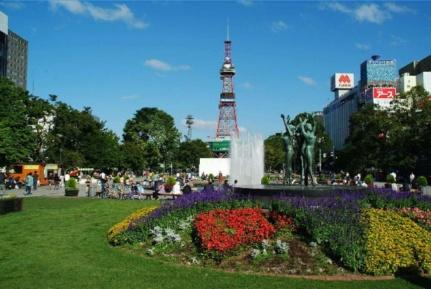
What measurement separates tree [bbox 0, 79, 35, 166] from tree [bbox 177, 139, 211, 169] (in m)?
64.5

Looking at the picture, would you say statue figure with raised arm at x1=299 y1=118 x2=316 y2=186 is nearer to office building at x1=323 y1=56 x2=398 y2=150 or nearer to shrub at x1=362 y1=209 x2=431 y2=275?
shrub at x1=362 y1=209 x2=431 y2=275

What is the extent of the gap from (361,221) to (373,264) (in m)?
2.33

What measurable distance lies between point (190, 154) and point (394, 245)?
109022 millimetres

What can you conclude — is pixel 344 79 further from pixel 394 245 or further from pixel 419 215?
pixel 394 245

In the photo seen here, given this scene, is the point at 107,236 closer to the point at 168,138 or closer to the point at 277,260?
the point at 277,260

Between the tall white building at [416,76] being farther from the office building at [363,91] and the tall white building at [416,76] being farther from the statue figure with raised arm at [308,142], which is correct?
the statue figure with raised arm at [308,142]

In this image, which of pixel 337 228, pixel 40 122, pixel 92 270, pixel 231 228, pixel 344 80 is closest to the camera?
pixel 92 270

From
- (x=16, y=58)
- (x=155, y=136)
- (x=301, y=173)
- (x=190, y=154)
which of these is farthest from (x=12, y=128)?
(x=16, y=58)

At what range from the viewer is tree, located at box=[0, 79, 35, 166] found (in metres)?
47.4

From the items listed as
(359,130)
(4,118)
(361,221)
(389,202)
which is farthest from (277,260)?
(359,130)

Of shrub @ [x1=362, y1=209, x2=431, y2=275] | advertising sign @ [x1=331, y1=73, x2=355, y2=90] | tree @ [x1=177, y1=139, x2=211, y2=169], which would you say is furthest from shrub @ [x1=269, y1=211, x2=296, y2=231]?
advertising sign @ [x1=331, y1=73, x2=355, y2=90]

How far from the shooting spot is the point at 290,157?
24234 millimetres

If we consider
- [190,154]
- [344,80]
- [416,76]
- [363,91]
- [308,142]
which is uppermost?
[344,80]

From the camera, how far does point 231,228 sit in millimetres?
13000
